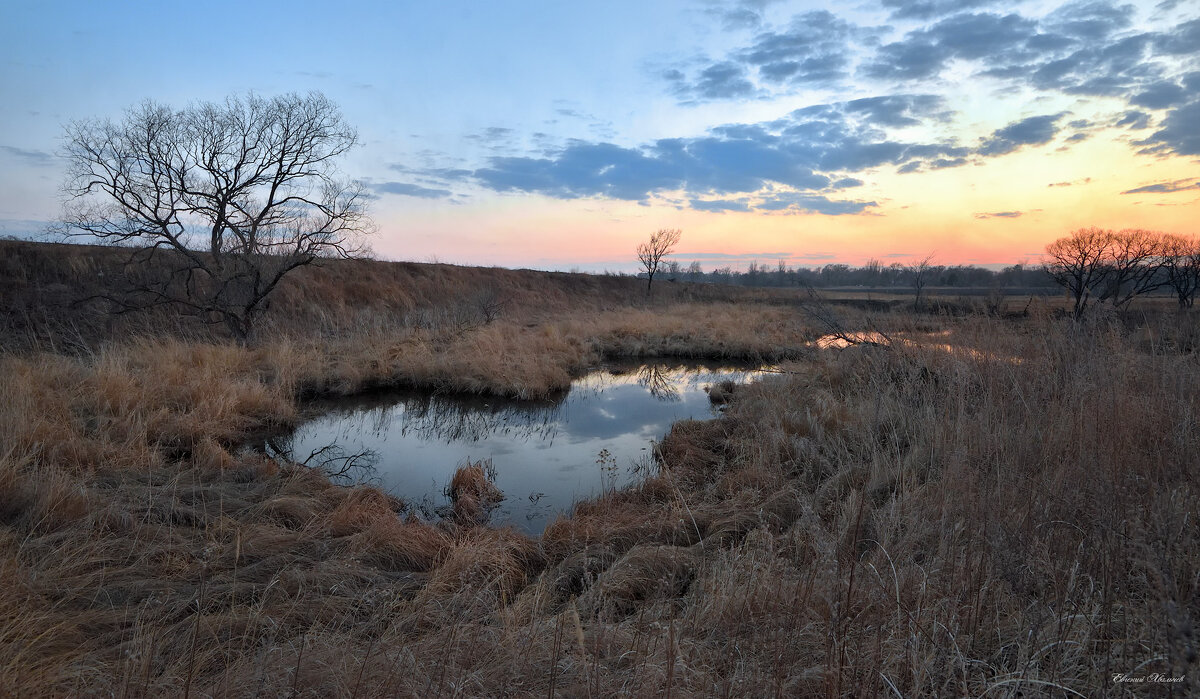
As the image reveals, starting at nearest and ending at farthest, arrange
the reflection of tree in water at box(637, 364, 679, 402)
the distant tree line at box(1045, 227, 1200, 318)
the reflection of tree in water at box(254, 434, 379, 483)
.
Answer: the reflection of tree in water at box(254, 434, 379, 483), the reflection of tree in water at box(637, 364, 679, 402), the distant tree line at box(1045, 227, 1200, 318)

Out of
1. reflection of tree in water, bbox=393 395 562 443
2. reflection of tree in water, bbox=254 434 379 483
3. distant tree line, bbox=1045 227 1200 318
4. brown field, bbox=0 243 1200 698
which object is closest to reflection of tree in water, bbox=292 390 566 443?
reflection of tree in water, bbox=393 395 562 443

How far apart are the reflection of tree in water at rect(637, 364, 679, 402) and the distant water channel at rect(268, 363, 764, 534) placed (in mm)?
68

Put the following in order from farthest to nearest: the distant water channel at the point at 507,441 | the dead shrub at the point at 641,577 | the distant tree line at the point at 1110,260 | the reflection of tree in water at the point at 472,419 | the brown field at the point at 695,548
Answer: the distant tree line at the point at 1110,260 < the reflection of tree in water at the point at 472,419 < the distant water channel at the point at 507,441 < the dead shrub at the point at 641,577 < the brown field at the point at 695,548

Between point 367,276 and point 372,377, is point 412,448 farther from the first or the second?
point 367,276

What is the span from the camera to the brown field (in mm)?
1996

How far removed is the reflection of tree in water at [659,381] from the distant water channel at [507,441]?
68 millimetres

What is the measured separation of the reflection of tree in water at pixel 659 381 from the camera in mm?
12266

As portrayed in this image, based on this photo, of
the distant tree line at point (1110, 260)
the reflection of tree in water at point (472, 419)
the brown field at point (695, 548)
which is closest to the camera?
the brown field at point (695, 548)

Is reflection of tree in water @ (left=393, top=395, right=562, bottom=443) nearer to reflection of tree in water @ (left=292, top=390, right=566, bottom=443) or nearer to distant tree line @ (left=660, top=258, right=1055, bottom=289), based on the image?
reflection of tree in water @ (left=292, top=390, right=566, bottom=443)

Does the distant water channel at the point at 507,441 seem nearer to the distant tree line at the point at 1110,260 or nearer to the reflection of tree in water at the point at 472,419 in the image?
the reflection of tree in water at the point at 472,419

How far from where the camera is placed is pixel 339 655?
2398 mm

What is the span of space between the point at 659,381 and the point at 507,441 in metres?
6.15

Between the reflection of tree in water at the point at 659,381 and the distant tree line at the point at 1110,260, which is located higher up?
the distant tree line at the point at 1110,260

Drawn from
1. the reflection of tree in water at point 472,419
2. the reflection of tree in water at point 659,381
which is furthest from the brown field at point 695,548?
the reflection of tree in water at point 659,381
